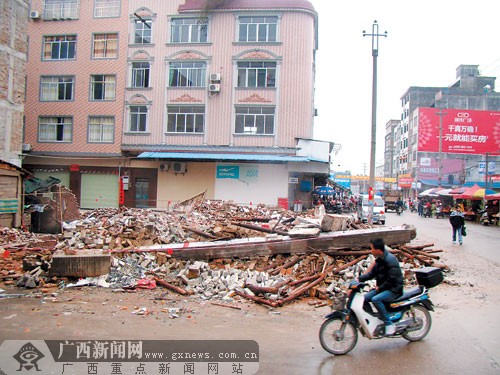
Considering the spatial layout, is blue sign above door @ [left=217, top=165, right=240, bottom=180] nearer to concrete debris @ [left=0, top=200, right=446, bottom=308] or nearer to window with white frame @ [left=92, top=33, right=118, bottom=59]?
→ window with white frame @ [left=92, top=33, right=118, bottom=59]

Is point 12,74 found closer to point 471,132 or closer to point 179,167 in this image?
point 179,167

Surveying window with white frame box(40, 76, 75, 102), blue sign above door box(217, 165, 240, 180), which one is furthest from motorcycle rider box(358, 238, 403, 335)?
window with white frame box(40, 76, 75, 102)

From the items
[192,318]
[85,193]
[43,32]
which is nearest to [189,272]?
[192,318]

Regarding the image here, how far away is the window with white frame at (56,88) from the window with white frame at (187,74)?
25.7 feet

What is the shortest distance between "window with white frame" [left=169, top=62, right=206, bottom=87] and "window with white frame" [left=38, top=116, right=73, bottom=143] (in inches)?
335

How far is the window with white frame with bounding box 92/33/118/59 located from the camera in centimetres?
3033

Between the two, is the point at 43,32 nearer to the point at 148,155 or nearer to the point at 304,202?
the point at 148,155

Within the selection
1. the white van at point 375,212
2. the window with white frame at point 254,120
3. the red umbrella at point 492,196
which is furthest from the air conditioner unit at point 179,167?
the red umbrella at point 492,196

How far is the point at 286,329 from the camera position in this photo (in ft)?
20.8

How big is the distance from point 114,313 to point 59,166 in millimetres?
27140

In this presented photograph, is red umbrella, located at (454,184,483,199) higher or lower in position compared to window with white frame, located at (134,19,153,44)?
lower

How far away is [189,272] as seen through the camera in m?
8.78

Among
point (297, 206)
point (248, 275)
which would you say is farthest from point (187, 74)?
point (248, 275)

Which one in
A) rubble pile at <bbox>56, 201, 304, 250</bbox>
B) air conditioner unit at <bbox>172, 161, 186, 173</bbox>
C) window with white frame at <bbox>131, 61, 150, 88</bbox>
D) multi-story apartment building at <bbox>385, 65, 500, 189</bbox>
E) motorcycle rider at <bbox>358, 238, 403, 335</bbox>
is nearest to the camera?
motorcycle rider at <bbox>358, 238, 403, 335</bbox>
